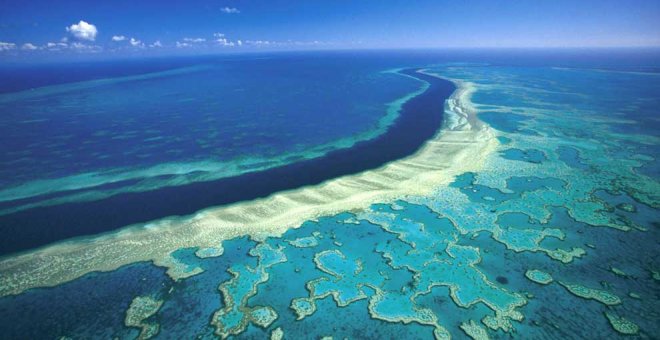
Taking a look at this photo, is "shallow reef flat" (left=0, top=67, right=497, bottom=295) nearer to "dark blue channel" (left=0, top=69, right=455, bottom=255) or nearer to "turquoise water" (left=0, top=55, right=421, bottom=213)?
"dark blue channel" (left=0, top=69, right=455, bottom=255)

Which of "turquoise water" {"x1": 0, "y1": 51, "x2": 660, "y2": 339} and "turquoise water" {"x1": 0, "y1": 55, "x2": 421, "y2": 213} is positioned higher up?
"turquoise water" {"x1": 0, "y1": 55, "x2": 421, "y2": 213}

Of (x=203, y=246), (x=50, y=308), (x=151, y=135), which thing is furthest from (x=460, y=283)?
(x=151, y=135)

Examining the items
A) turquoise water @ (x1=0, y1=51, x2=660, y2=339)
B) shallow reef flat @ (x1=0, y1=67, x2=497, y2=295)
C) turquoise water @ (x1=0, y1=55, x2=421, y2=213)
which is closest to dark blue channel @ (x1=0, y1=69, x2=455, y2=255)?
shallow reef flat @ (x1=0, y1=67, x2=497, y2=295)

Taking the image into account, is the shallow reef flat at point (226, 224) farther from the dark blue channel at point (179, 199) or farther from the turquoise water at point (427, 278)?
the dark blue channel at point (179, 199)

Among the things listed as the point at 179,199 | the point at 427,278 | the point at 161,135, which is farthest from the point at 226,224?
the point at 161,135

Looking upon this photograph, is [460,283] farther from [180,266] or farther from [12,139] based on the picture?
[12,139]

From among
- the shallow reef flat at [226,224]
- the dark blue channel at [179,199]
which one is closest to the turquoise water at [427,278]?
the shallow reef flat at [226,224]

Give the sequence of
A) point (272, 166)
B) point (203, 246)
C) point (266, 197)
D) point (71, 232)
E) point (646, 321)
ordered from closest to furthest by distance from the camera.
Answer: point (646, 321) < point (203, 246) < point (71, 232) < point (266, 197) < point (272, 166)

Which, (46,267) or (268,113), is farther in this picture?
(268,113)
